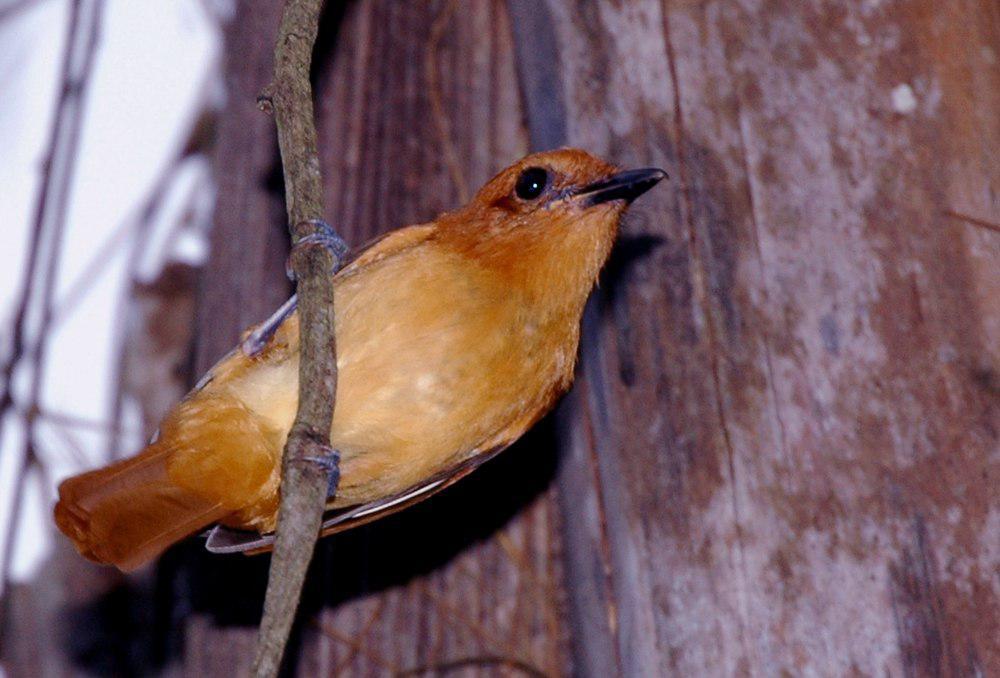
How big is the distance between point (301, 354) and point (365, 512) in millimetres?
827

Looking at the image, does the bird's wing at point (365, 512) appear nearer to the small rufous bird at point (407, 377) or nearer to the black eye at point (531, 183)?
the small rufous bird at point (407, 377)

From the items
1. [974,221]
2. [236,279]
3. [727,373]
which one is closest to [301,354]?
[727,373]

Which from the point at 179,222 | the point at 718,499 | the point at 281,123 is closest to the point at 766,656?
the point at 718,499

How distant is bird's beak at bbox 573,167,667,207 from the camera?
266cm

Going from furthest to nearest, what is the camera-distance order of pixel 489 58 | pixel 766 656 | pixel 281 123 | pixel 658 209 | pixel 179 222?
1. pixel 179 222
2. pixel 489 58
3. pixel 658 209
4. pixel 766 656
5. pixel 281 123

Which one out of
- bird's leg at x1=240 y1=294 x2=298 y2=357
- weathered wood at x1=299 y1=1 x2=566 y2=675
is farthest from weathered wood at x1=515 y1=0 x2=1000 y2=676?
bird's leg at x1=240 y1=294 x2=298 y2=357

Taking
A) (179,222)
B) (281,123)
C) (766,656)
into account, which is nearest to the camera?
(281,123)

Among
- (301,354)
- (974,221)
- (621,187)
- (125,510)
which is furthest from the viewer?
(974,221)

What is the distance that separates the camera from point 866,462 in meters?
2.72

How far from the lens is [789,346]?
288cm

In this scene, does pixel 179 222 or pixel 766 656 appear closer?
pixel 766 656

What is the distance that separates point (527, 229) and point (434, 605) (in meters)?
1.01

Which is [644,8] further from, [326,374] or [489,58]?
[326,374]

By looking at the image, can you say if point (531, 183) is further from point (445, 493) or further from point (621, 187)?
point (445, 493)
